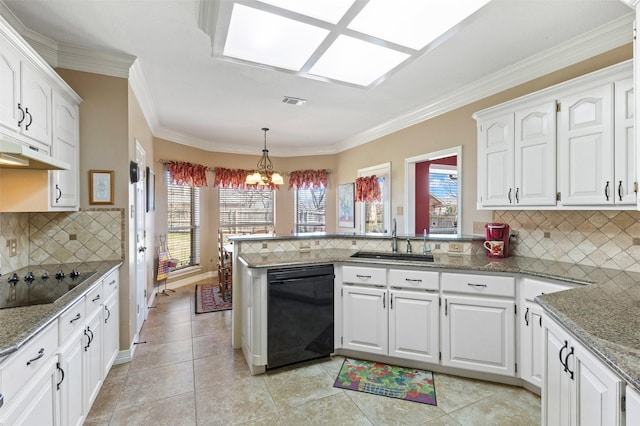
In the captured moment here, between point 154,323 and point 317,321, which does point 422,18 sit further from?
point 154,323

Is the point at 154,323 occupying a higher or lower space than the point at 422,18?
lower

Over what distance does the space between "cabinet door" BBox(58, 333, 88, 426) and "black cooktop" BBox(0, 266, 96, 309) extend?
Result: 0.90 ft

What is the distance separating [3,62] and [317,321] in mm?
2665

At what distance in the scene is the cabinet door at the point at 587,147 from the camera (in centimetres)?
200

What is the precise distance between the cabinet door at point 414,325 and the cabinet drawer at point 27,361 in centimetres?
219

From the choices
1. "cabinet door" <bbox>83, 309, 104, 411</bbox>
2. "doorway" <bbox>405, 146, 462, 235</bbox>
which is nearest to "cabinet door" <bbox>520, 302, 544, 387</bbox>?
"doorway" <bbox>405, 146, 462, 235</bbox>

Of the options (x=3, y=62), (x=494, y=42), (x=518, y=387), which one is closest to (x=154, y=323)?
(x=3, y=62)

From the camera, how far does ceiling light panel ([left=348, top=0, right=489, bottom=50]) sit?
1639 mm

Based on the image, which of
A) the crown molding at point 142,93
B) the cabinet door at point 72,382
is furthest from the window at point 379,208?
the cabinet door at point 72,382

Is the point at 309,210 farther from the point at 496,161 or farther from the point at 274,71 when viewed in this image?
the point at 496,161

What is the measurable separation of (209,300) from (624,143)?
15.5ft

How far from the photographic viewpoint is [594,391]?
1105 mm

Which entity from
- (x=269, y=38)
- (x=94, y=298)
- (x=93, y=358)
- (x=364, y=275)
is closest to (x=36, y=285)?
(x=94, y=298)

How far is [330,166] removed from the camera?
6305 millimetres
